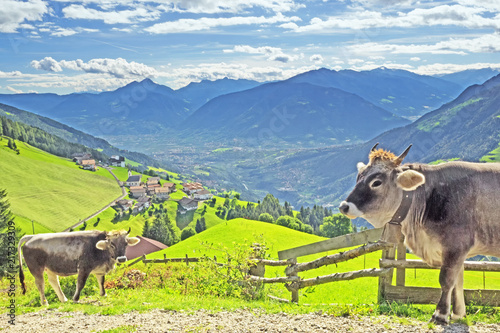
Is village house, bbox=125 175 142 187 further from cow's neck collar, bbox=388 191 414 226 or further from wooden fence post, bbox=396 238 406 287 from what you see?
cow's neck collar, bbox=388 191 414 226

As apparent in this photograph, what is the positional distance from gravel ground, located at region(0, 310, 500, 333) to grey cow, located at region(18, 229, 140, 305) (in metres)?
2.26

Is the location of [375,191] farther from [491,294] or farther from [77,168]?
[77,168]

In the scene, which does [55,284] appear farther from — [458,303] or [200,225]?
[200,225]

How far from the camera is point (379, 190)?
7.03 metres

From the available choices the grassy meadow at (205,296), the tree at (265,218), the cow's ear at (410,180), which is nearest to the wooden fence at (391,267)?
the grassy meadow at (205,296)

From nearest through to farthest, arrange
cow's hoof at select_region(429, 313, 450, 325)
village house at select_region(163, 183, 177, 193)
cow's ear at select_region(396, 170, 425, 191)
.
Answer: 1. cow's ear at select_region(396, 170, 425, 191)
2. cow's hoof at select_region(429, 313, 450, 325)
3. village house at select_region(163, 183, 177, 193)

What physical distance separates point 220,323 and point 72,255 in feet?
20.4

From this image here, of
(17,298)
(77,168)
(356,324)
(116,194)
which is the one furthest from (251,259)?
(77,168)

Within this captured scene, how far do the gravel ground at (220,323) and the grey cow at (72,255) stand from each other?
7.42ft

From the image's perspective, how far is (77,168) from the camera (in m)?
194

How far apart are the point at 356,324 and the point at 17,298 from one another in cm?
1116

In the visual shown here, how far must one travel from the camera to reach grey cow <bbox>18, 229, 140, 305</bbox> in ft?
40.6

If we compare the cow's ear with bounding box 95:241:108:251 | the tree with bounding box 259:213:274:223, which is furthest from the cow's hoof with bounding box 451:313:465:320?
the tree with bounding box 259:213:274:223

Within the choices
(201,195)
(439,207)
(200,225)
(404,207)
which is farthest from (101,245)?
(201,195)
